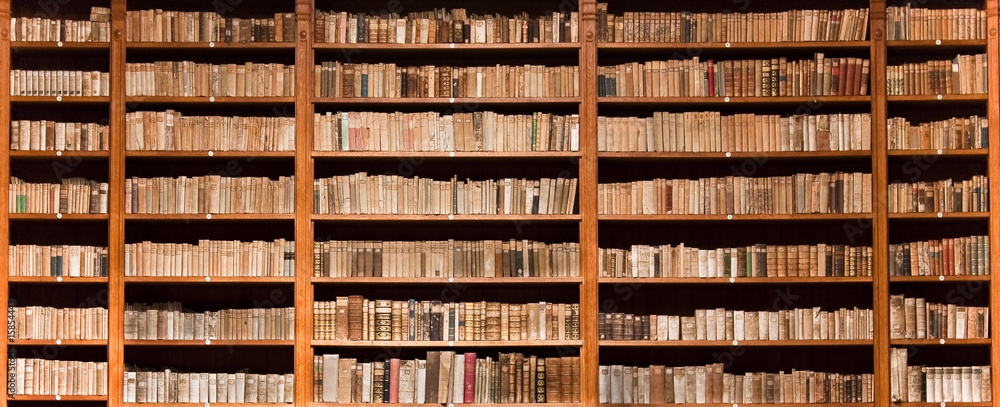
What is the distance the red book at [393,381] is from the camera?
419 centimetres

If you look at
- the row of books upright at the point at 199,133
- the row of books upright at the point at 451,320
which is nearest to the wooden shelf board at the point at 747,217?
the row of books upright at the point at 451,320

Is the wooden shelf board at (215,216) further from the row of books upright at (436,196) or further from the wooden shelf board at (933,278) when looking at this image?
the wooden shelf board at (933,278)

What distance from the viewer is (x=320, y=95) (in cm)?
424

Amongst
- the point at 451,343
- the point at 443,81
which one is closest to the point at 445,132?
the point at 443,81

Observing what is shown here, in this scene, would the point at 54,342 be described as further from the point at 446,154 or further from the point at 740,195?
the point at 740,195

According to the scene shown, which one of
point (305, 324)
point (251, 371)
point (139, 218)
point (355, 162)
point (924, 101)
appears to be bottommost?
point (251, 371)

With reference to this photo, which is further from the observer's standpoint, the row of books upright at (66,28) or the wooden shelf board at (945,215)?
the row of books upright at (66,28)

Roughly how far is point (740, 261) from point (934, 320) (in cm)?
97

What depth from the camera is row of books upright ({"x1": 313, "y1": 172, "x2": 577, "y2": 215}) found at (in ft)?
13.8

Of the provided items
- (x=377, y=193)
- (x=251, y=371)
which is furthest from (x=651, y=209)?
(x=251, y=371)

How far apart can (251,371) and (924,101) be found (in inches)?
145

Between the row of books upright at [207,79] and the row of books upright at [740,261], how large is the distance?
180 cm

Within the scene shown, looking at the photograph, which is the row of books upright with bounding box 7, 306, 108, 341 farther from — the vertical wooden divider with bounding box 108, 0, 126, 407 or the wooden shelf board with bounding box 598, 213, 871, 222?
the wooden shelf board with bounding box 598, 213, 871, 222

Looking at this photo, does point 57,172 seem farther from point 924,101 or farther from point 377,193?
point 924,101
